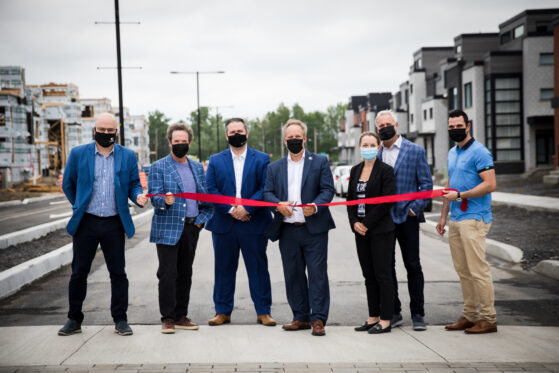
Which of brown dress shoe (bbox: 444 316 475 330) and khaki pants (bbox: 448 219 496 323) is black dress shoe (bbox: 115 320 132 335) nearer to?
brown dress shoe (bbox: 444 316 475 330)

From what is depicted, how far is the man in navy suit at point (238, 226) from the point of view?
244 inches

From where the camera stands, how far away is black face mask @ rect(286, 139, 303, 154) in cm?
590

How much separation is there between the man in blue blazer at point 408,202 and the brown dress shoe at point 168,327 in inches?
90.1

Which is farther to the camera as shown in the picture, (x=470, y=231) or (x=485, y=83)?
(x=485, y=83)

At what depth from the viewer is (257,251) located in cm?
621

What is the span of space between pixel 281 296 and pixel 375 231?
243 centimetres

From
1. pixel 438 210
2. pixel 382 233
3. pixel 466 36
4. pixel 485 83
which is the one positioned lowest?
Answer: pixel 438 210

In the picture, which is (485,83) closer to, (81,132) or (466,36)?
(466,36)

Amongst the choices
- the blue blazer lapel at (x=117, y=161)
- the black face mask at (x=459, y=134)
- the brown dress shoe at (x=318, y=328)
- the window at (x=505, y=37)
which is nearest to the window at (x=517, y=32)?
the window at (x=505, y=37)

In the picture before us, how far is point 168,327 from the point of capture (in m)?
5.81

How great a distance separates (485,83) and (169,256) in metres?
39.2

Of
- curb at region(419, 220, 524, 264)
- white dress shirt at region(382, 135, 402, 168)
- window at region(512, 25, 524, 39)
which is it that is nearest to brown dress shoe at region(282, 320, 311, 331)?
white dress shirt at region(382, 135, 402, 168)

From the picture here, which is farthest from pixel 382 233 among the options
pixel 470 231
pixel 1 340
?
pixel 1 340

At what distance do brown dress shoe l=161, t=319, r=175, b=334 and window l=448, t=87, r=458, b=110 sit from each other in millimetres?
43331
